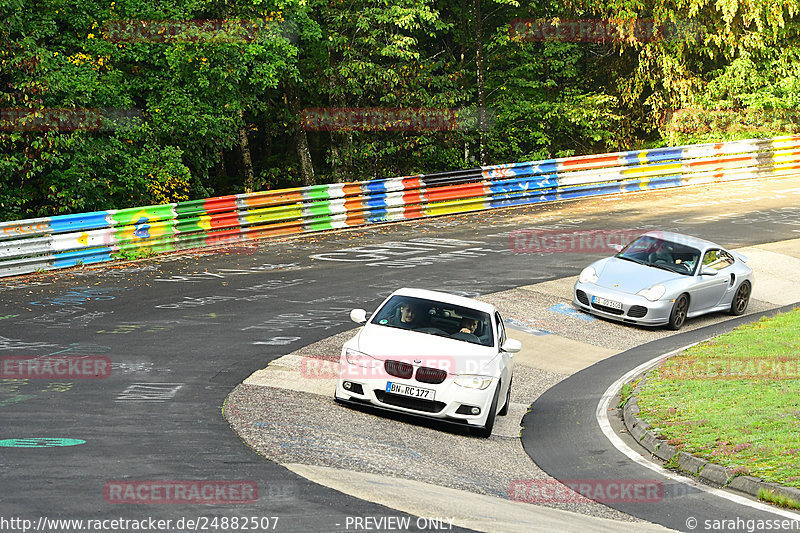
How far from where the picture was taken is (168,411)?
10711mm

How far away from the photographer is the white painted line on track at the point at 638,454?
902cm

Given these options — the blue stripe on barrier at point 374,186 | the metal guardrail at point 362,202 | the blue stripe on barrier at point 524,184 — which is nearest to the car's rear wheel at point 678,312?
the metal guardrail at point 362,202

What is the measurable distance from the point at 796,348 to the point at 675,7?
24.9m

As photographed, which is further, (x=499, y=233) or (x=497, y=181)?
(x=497, y=181)

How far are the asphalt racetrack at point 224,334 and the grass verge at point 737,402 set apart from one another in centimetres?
85

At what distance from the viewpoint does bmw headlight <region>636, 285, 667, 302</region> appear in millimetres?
17547

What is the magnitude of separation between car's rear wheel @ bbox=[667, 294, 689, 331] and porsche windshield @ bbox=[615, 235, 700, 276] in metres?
0.59

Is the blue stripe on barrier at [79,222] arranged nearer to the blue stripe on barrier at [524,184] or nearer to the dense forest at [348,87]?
the dense forest at [348,87]

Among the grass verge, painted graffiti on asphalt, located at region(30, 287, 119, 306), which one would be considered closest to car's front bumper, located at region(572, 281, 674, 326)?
the grass verge

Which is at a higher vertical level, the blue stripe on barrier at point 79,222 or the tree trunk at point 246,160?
the tree trunk at point 246,160

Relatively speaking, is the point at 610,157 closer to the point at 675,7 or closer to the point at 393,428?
the point at 675,7

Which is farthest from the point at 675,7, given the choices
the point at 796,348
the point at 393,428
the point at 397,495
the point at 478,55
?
the point at 397,495

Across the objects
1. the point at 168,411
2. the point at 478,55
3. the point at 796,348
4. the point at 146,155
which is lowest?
the point at 796,348

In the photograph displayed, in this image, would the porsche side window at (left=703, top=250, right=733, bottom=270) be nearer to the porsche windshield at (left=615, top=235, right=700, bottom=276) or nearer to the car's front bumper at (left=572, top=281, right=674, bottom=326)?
the porsche windshield at (left=615, top=235, right=700, bottom=276)
